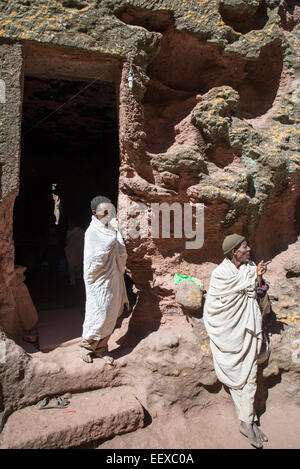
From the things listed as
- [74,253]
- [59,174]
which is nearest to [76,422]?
[74,253]

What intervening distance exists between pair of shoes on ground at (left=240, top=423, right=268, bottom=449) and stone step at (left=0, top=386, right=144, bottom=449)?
2.98 feet

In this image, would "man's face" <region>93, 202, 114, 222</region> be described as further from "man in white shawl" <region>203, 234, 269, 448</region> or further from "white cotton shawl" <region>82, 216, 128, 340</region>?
"man in white shawl" <region>203, 234, 269, 448</region>

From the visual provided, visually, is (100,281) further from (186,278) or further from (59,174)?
(59,174)

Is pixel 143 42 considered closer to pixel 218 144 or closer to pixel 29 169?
pixel 218 144

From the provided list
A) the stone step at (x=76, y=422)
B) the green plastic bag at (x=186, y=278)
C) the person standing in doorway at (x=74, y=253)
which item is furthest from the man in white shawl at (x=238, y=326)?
the person standing in doorway at (x=74, y=253)

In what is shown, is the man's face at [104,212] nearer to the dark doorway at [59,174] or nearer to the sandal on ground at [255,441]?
the dark doorway at [59,174]

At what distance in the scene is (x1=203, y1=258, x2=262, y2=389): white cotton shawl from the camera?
3.12m

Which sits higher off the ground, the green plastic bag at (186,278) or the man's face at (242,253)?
the man's face at (242,253)

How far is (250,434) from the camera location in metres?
2.96

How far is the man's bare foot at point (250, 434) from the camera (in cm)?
291

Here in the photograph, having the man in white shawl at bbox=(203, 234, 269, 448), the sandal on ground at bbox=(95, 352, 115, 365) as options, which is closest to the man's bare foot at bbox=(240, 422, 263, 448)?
the man in white shawl at bbox=(203, 234, 269, 448)

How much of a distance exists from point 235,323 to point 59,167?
657cm

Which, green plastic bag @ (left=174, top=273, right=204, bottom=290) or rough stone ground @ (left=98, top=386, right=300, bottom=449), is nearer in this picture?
rough stone ground @ (left=98, top=386, right=300, bottom=449)

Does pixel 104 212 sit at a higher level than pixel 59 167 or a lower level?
lower
